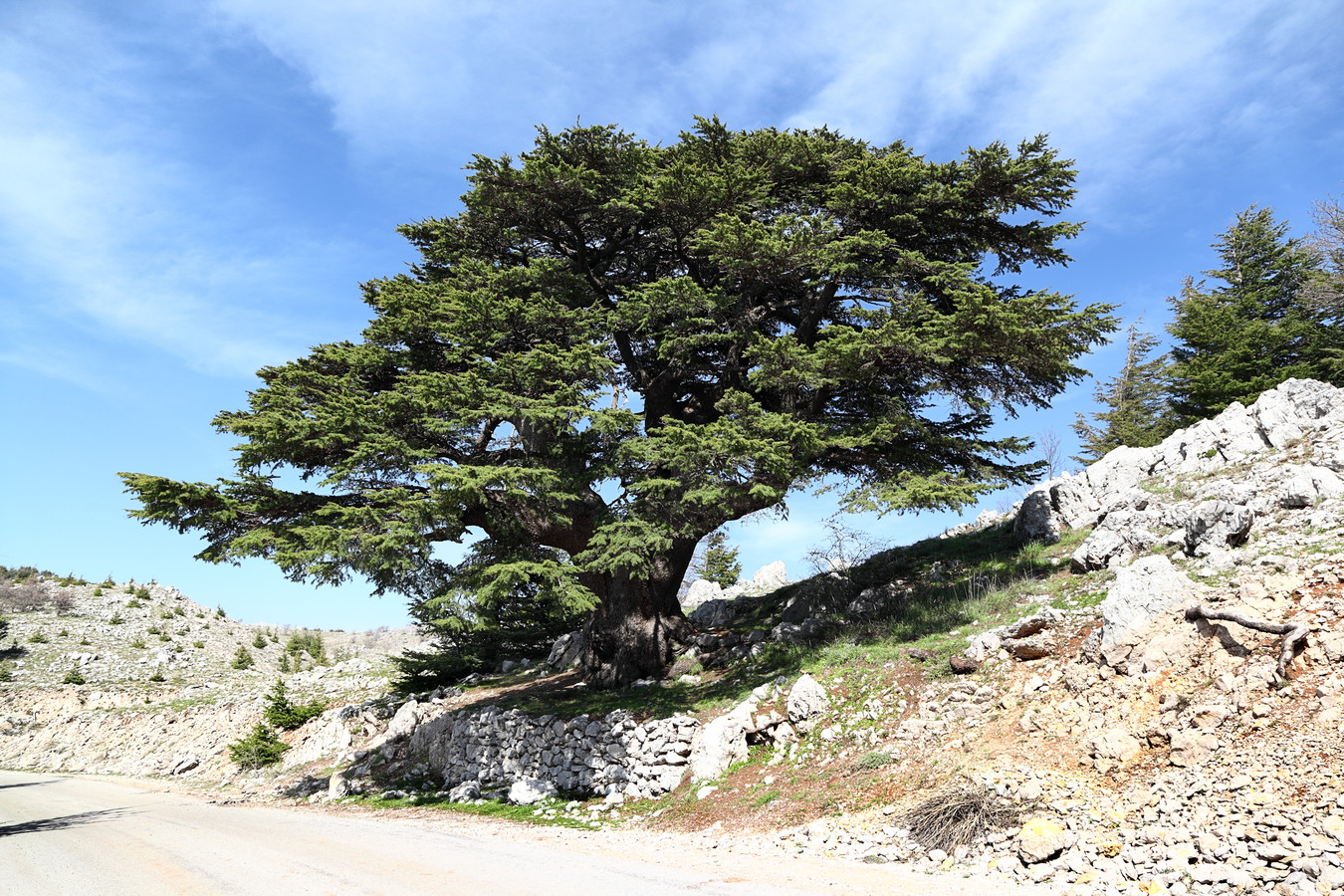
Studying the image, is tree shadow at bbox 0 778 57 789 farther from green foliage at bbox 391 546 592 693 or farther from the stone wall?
the stone wall

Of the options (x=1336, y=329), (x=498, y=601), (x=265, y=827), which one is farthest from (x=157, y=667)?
(x=1336, y=329)

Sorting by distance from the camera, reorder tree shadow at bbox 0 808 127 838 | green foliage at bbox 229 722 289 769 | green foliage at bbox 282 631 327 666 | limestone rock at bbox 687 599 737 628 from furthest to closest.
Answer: green foliage at bbox 282 631 327 666
limestone rock at bbox 687 599 737 628
green foliage at bbox 229 722 289 769
tree shadow at bbox 0 808 127 838

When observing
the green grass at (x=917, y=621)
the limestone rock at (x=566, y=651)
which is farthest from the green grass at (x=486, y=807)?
the limestone rock at (x=566, y=651)

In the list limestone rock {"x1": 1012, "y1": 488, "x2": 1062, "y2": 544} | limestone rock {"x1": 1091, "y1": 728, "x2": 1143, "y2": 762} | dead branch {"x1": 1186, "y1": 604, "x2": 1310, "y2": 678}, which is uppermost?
limestone rock {"x1": 1012, "y1": 488, "x2": 1062, "y2": 544}

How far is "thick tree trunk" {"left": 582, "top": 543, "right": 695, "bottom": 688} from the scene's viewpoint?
1567 cm

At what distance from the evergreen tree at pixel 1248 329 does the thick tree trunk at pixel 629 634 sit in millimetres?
22199

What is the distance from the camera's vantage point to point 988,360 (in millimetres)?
13125

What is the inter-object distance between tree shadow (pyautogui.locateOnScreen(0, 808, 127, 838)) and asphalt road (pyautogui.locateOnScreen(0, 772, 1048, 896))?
0.03 m

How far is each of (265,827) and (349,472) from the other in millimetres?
5846

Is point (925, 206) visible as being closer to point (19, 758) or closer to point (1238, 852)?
point (1238, 852)

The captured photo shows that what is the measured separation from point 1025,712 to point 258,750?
18479 mm

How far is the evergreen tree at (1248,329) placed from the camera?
24688mm

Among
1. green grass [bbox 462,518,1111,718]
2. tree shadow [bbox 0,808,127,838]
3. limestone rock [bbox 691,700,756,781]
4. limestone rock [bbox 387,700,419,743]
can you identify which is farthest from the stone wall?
tree shadow [bbox 0,808,127,838]

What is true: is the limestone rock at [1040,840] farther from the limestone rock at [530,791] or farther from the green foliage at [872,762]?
the limestone rock at [530,791]
